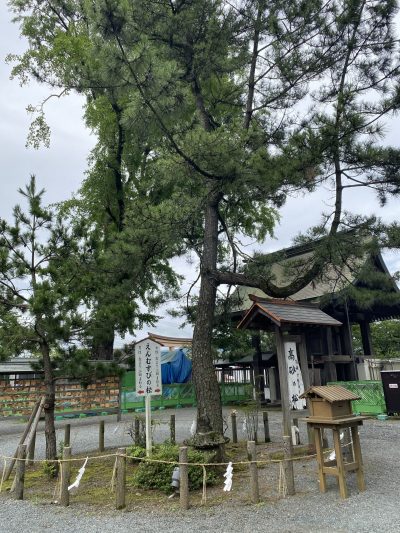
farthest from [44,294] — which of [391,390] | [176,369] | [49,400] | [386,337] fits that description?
[386,337]

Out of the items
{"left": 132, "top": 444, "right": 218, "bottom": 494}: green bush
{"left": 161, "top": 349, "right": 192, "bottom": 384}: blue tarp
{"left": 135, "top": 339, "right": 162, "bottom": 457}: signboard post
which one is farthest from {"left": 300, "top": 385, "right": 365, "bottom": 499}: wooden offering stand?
{"left": 161, "top": 349, "right": 192, "bottom": 384}: blue tarp

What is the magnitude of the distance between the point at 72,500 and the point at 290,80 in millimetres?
7743

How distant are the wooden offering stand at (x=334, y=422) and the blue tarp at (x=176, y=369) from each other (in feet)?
46.8

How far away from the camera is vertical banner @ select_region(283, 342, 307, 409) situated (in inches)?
296

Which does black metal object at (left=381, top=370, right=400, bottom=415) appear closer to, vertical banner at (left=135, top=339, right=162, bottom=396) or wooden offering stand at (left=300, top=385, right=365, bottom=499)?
wooden offering stand at (left=300, top=385, right=365, bottom=499)

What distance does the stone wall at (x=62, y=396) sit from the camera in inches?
449

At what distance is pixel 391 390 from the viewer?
36.4 ft

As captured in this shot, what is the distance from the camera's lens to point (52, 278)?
22.3 ft

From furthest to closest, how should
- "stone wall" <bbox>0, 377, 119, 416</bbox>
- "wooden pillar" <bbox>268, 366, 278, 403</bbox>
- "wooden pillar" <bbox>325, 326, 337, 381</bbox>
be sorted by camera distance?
"wooden pillar" <bbox>268, 366, 278, 403</bbox> → "wooden pillar" <bbox>325, 326, 337, 381</bbox> → "stone wall" <bbox>0, 377, 119, 416</bbox>

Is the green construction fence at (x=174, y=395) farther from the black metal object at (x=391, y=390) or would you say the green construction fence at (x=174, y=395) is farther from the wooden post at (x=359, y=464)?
the wooden post at (x=359, y=464)

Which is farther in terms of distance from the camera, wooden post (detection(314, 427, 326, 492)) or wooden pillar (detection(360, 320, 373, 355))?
wooden pillar (detection(360, 320, 373, 355))

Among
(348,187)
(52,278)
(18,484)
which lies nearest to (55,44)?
(52,278)

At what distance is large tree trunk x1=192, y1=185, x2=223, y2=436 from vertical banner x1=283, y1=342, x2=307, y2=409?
152cm

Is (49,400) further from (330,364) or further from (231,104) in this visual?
(330,364)
